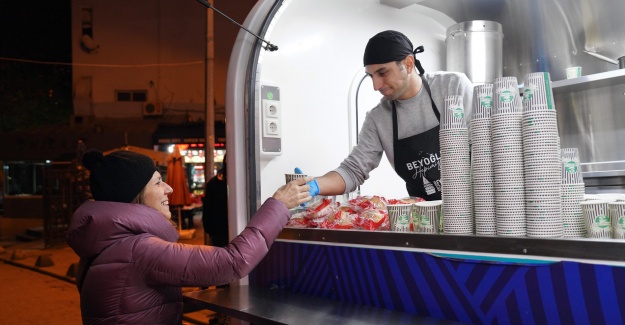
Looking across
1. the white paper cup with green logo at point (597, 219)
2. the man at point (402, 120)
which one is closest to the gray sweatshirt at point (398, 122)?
the man at point (402, 120)

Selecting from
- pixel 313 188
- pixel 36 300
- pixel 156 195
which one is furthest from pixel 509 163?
pixel 36 300

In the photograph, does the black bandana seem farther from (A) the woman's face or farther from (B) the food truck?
(A) the woman's face

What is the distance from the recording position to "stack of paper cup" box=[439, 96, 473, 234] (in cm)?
164

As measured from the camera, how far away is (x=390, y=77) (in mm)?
2529

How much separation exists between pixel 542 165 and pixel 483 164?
183 mm

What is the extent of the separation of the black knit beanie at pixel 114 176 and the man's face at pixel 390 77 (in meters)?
1.23

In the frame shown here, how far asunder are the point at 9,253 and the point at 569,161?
15328 mm

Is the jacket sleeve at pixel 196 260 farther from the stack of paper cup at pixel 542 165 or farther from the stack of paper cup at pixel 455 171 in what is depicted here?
the stack of paper cup at pixel 542 165

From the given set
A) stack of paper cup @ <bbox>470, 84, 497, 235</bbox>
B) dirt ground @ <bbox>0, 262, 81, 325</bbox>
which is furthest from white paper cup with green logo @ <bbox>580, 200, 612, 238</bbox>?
dirt ground @ <bbox>0, 262, 81, 325</bbox>

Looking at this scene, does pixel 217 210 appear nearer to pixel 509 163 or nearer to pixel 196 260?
pixel 196 260

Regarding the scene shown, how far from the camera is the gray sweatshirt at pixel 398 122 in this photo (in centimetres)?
265

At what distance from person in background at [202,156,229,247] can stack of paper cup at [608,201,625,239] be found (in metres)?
4.90

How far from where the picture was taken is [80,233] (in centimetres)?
187

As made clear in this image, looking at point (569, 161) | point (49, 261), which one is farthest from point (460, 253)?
point (49, 261)
